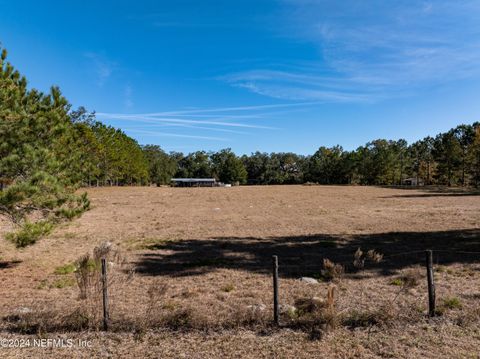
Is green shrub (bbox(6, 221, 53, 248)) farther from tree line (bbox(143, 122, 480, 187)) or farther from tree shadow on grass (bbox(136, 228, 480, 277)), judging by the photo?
tree line (bbox(143, 122, 480, 187))

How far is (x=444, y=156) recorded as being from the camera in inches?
2881

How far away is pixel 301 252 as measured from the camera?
40.0 ft

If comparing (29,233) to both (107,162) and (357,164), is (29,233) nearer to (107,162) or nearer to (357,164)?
(107,162)

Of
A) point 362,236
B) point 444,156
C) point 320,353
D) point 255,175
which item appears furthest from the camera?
point 255,175

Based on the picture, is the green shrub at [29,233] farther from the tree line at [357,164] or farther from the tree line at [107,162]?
the tree line at [357,164]

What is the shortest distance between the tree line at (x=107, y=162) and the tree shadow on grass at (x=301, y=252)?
342 cm

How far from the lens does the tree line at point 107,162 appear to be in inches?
313

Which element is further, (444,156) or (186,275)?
(444,156)

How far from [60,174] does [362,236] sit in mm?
12432

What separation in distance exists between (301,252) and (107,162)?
63784 millimetres

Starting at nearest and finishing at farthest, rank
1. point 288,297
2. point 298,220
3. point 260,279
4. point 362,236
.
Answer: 1. point 288,297
2. point 260,279
3. point 362,236
4. point 298,220

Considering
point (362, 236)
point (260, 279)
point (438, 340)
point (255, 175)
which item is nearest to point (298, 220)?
point (362, 236)

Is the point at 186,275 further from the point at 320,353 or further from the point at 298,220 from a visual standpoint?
the point at 298,220

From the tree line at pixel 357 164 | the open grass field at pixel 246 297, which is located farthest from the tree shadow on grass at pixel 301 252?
the tree line at pixel 357 164
